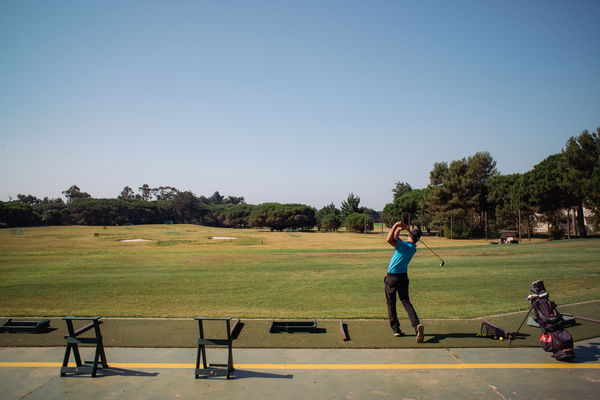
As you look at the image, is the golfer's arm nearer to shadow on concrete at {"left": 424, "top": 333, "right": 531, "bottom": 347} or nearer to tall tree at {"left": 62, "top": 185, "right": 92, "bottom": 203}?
shadow on concrete at {"left": 424, "top": 333, "right": 531, "bottom": 347}

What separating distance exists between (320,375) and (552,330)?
4030mm

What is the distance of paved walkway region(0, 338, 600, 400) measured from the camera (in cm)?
509

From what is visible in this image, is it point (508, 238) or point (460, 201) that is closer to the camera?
point (508, 238)

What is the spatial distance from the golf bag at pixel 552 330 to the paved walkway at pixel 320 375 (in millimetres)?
171

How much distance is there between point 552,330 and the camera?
6.28 m

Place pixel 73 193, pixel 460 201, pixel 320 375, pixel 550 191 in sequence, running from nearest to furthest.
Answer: pixel 320 375 < pixel 550 191 < pixel 460 201 < pixel 73 193

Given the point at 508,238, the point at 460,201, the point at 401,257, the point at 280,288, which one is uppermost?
the point at 460,201

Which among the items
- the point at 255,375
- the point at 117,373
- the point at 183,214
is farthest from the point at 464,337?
→ the point at 183,214

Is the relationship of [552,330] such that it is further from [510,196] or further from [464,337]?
[510,196]

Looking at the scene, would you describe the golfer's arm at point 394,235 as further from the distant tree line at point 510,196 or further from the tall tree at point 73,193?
the tall tree at point 73,193

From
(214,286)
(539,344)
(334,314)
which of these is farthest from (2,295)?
(539,344)

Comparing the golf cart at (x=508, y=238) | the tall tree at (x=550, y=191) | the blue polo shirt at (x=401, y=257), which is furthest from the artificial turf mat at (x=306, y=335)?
the tall tree at (x=550, y=191)

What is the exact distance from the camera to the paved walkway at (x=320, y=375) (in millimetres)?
5094

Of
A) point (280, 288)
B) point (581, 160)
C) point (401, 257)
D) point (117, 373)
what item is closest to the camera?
point (117, 373)
